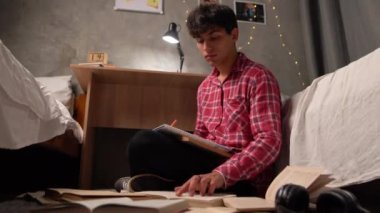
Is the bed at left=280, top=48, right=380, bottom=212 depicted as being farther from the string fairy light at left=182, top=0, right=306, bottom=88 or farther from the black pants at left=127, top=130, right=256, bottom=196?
the string fairy light at left=182, top=0, right=306, bottom=88

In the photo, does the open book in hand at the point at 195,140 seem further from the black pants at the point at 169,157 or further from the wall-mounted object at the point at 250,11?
the wall-mounted object at the point at 250,11

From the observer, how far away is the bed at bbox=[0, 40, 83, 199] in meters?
0.89

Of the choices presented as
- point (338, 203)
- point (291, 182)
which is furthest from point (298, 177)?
point (338, 203)

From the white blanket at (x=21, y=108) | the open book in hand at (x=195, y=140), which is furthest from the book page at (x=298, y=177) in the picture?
the white blanket at (x=21, y=108)

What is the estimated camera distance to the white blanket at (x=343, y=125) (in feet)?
2.19

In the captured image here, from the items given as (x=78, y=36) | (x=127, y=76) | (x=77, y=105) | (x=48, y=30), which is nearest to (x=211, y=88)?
(x=127, y=76)

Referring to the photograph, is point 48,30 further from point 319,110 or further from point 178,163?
point 319,110

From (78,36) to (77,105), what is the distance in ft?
1.50

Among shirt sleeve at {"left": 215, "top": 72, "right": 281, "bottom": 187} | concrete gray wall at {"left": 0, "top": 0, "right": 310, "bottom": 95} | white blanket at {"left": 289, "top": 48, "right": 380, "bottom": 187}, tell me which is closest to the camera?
white blanket at {"left": 289, "top": 48, "right": 380, "bottom": 187}

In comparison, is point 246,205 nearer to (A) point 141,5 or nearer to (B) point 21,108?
(B) point 21,108

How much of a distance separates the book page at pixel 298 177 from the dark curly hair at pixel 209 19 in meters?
0.56

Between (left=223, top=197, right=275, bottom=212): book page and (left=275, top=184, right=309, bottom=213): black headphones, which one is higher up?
(left=275, top=184, right=309, bottom=213): black headphones

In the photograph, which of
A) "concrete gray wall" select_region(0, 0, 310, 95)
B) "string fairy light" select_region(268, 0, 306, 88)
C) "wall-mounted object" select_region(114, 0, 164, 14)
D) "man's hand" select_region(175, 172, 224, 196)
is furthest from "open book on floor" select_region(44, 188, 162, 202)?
"string fairy light" select_region(268, 0, 306, 88)

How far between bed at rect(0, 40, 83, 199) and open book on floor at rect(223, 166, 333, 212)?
638 mm
